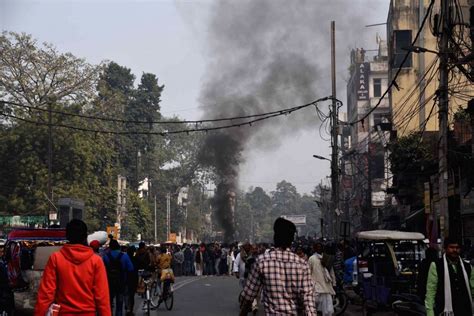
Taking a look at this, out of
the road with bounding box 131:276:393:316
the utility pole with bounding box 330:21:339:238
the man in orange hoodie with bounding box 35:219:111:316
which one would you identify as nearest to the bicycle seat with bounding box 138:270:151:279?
the road with bounding box 131:276:393:316

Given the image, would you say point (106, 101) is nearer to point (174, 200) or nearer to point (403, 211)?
point (403, 211)

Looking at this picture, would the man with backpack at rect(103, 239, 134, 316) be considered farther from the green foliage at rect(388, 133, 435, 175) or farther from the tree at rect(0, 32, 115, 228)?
the tree at rect(0, 32, 115, 228)

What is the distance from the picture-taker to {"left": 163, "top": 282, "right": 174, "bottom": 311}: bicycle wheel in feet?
79.5

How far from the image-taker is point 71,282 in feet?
27.0

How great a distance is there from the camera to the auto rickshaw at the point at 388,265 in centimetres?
2142

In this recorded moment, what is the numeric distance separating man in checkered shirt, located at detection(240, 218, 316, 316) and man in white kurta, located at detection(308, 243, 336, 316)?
37.7 feet

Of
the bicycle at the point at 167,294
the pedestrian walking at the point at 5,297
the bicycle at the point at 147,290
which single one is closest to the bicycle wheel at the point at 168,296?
the bicycle at the point at 167,294

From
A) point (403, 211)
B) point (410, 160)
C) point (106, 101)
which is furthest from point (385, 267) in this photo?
point (106, 101)

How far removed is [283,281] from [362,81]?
88.8 m

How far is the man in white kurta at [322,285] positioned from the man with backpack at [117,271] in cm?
394

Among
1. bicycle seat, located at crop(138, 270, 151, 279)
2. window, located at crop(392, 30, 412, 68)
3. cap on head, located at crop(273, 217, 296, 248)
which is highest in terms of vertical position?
window, located at crop(392, 30, 412, 68)

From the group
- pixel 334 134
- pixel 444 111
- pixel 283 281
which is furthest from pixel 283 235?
pixel 334 134

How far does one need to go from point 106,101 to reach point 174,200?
49196 millimetres

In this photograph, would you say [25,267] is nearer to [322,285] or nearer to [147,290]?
[147,290]
